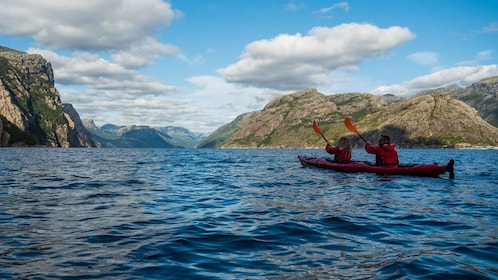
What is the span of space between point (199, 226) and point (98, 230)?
2736 millimetres

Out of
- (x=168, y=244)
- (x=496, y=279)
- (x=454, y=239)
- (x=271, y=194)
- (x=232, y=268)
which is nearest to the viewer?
(x=496, y=279)

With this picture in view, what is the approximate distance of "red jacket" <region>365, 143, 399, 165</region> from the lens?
86.1ft

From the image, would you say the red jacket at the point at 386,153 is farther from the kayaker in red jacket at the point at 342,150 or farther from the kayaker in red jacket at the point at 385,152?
the kayaker in red jacket at the point at 342,150

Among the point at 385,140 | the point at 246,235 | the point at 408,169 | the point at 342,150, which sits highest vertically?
the point at 385,140

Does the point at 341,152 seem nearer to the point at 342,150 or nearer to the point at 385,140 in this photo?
the point at 342,150

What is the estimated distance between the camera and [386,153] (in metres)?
26.6

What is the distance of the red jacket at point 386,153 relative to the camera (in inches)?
1033

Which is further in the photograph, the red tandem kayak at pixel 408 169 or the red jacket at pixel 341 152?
the red jacket at pixel 341 152

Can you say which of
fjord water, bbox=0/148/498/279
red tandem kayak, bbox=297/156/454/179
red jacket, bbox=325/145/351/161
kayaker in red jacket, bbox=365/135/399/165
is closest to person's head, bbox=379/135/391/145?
kayaker in red jacket, bbox=365/135/399/165

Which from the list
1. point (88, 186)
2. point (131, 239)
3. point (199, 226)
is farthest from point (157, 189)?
point (131, 239)

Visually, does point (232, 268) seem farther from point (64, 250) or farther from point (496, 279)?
point (496, 279)

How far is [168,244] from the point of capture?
8367 mm

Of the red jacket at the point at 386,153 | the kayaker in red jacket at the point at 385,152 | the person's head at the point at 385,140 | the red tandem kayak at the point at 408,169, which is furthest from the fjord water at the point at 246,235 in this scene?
the red jacket at the point at 386,153

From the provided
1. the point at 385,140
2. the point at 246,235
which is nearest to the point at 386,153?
the point at 385,140
